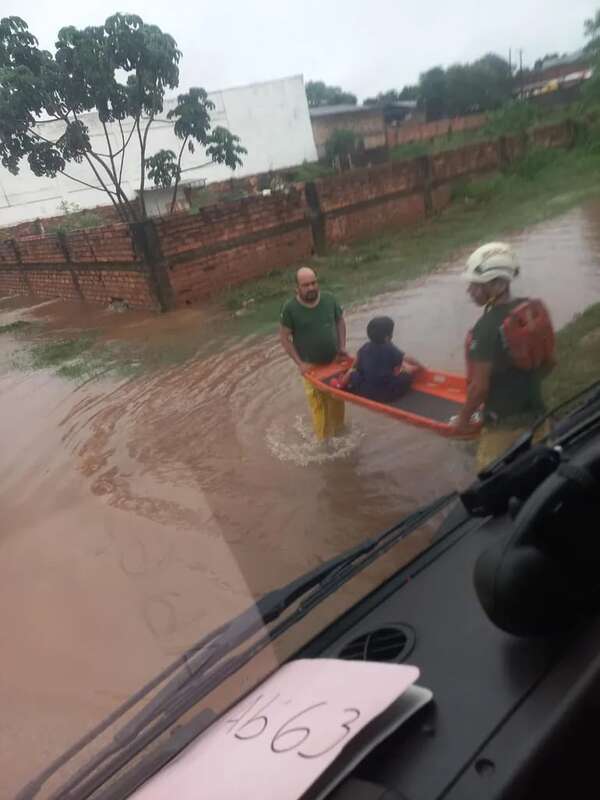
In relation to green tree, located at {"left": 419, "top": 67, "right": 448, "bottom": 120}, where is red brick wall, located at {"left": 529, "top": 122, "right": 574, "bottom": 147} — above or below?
below

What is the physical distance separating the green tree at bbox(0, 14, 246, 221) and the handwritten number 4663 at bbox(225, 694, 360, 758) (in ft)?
8.39

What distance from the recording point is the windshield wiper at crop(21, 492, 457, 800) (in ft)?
3.94

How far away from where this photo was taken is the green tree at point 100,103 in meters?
3.09

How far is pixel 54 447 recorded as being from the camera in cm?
568

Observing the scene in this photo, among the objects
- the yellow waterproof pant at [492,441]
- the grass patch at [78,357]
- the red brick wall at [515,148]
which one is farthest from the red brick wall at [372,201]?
the yellow waterproof pant at [492,441]

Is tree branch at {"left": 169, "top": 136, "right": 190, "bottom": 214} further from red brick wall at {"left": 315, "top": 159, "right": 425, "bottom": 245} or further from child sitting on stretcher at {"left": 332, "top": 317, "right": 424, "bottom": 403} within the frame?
red brick wall at {"left": 315, "top": 159, "right": 425, "bottom": 245}

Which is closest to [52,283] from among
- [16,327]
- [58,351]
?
[16,327]

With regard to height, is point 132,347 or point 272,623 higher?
point 272,623

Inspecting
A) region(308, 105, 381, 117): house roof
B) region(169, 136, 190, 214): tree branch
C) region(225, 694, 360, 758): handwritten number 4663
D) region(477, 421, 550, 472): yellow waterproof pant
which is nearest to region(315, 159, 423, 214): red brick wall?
region(169, 136, 190, 214): tree branch

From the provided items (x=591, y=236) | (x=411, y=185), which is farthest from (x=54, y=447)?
(x=411, y=185)

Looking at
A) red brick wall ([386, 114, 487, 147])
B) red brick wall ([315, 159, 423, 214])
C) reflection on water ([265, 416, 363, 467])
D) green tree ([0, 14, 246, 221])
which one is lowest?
reflection on water ([265, 416, 363, 467])

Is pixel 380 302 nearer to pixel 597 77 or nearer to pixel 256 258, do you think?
pixel 256 258

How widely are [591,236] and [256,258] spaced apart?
17.4 feet

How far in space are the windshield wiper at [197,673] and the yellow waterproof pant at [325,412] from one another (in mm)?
2962
